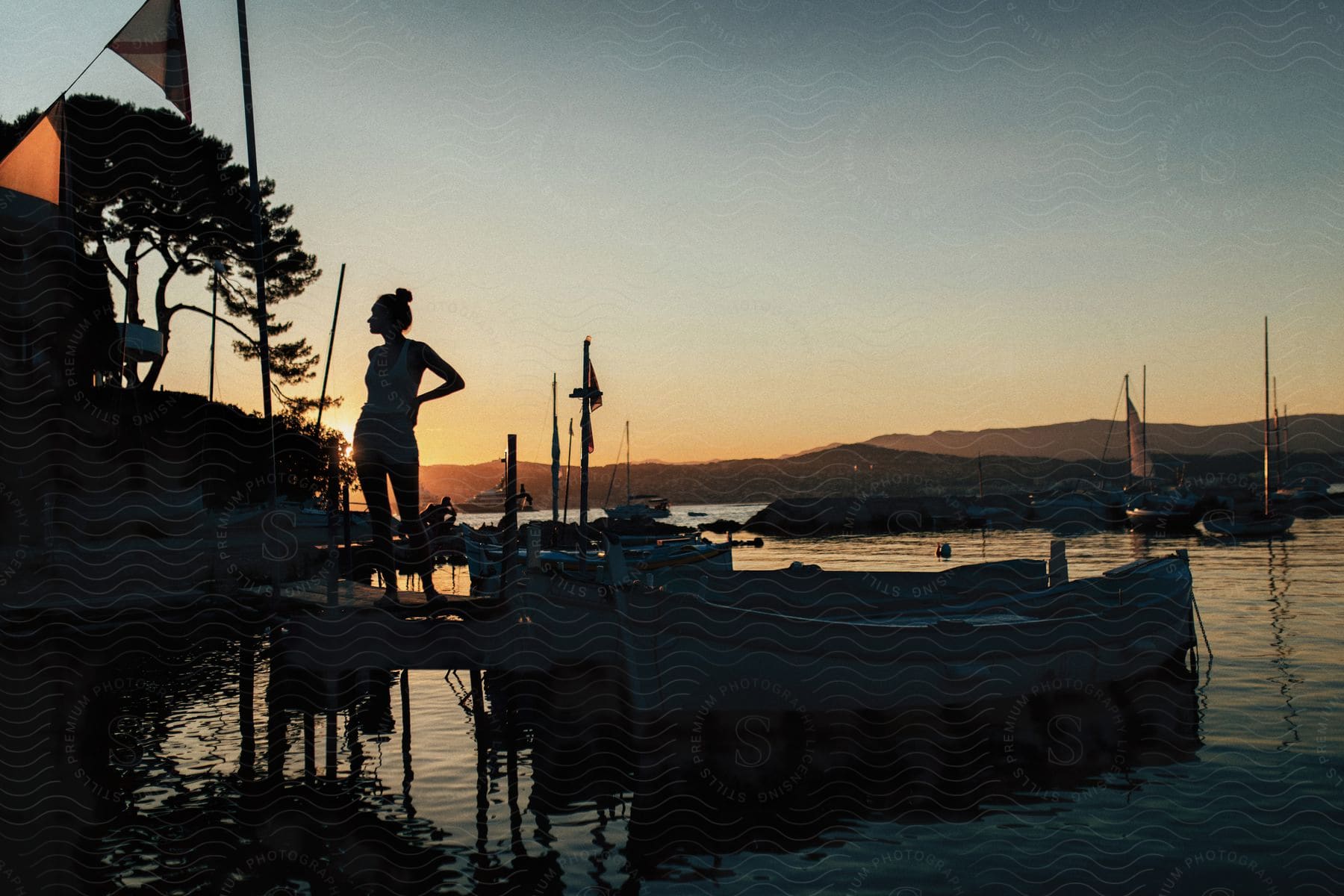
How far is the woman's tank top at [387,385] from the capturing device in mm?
7461


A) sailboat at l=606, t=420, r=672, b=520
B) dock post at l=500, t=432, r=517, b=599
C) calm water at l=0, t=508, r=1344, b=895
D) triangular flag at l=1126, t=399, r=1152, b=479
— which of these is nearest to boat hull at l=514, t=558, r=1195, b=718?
dock post at l=500, t=432, r=517, b=599

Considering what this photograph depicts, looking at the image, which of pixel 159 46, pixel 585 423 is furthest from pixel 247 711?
pixel 585 423

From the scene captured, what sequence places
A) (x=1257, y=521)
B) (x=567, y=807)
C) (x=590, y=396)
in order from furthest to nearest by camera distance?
1. (x=1257, y=521)
2. (x=590, y=396)
3. (x=567, y=807)

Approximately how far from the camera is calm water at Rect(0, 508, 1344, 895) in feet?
29.5

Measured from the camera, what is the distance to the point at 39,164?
18.2m

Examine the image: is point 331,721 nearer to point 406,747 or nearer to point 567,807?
point 567,807

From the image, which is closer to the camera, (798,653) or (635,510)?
(798,653)

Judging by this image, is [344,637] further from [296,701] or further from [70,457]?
[70,457]

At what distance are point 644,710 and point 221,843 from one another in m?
4.80

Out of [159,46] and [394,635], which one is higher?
[159,46]

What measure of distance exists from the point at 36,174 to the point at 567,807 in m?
16.9

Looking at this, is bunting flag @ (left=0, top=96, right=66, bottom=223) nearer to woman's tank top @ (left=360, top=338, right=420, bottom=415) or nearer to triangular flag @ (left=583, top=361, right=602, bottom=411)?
woman's tank top @ (left=360, top=338, right=420, bottom=415)

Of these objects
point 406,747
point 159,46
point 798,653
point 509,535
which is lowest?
point 406,747

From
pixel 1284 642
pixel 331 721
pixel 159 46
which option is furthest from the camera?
pixel 1284 642
